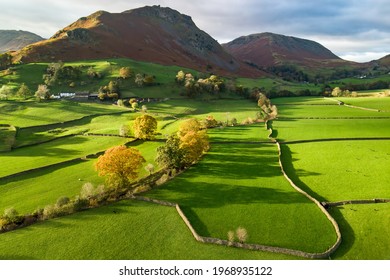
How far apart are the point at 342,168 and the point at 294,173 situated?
393 inches

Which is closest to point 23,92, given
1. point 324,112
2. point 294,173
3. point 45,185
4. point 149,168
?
point 45,185

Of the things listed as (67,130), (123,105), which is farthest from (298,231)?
(123,105)

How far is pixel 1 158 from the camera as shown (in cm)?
7694

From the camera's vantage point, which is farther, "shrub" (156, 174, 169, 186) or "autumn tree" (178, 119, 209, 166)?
"autumn tree" (178, 119, 209, 166)

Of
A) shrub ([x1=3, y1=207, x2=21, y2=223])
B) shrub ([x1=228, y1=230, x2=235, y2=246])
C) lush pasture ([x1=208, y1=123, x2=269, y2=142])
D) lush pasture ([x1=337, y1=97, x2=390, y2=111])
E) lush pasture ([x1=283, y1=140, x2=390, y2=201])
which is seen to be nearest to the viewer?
shrub ([x1=228, y1=230, x2=235, y2=246])

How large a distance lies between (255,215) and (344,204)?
1499cm

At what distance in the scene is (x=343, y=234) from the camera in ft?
137

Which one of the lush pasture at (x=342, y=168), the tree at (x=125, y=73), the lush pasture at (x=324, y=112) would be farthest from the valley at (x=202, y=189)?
the tree at (x=125, y=73)

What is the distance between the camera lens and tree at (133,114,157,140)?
292 feet

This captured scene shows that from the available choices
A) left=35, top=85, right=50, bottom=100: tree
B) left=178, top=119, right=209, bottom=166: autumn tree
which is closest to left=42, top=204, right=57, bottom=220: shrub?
left=178, top=119, right=209, bottom=166: autumn tree

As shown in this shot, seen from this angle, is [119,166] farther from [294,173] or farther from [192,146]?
[294,173]

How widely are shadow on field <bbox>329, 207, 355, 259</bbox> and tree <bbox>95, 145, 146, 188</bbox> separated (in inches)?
1335

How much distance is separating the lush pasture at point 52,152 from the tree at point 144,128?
420 cm

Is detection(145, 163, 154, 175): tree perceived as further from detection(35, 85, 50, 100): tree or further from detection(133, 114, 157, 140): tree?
detection(35, 85, 50, 100): tree
